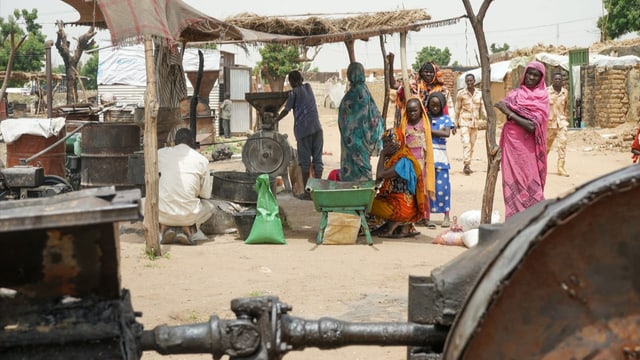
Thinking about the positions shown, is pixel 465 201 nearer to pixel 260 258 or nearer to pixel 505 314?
pixel 260 258

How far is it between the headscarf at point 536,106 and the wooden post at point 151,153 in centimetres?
346

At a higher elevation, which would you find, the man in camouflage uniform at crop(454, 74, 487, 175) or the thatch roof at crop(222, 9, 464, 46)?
the thatch roof at crop(222, 9, 464, 46)

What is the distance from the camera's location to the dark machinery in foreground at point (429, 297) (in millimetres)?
1924

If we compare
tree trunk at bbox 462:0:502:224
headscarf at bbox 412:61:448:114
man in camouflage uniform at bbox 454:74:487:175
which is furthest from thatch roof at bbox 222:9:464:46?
man in camouflage uniform at bbox 454:74:487:175

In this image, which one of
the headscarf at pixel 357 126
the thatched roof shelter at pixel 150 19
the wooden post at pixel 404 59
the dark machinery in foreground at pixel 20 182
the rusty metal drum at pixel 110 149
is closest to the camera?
the thatched roof shelter at pixel 150 19

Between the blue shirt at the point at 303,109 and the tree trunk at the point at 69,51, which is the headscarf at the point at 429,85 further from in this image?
the tree trunk at the point at 69,51

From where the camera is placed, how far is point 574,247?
6.36 feet

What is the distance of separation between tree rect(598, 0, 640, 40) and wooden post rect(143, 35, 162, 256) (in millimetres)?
30836

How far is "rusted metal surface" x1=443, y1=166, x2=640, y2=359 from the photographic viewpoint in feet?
6.29

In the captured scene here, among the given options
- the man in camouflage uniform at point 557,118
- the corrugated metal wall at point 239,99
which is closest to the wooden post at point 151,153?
the man in camouflage uniform at point 557,118

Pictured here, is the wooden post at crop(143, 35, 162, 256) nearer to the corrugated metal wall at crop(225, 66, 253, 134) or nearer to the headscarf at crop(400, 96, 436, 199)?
the headscarf at crop(400, 96, 436, 199)

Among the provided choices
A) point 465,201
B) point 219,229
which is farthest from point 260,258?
point 465,201

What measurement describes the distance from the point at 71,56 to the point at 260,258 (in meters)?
19.7

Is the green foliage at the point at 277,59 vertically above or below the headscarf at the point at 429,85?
above
